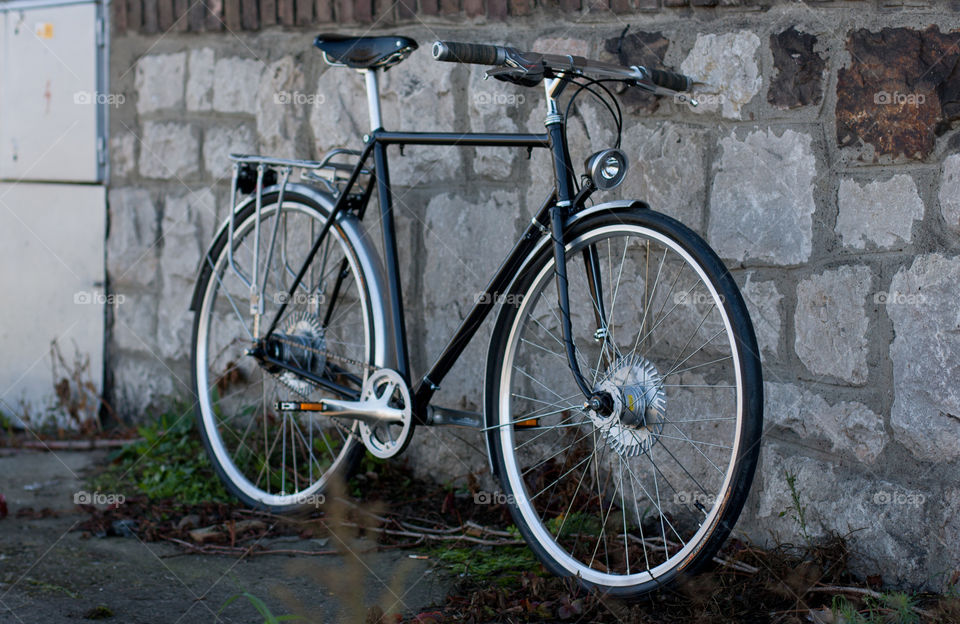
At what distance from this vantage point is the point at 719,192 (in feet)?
8.17

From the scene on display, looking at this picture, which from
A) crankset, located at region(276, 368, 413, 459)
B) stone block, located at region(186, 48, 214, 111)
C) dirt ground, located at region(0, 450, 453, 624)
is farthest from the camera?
stone block, located at region(186, 48, 214, 111)

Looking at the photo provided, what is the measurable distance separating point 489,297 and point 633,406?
52cm

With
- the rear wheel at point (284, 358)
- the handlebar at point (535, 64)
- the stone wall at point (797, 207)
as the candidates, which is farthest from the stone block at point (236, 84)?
the handlebar at point (535, 64)

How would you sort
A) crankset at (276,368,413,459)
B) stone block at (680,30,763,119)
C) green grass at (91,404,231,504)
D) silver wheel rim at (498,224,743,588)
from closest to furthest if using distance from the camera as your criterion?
1. silver wheel rim at (498,224,743,588)
2. stone block at (680,30,763,119)
3. crankset at (276,368,413,459)
4. green grass at (91,404,231,504)

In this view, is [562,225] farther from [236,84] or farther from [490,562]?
[236,84]

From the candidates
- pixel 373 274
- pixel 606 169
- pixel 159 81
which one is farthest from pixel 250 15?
pixel 606 169

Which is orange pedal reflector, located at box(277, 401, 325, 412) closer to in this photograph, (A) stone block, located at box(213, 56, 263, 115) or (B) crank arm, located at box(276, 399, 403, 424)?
(B) crank arm, located at box(276, 399, 403, 424)

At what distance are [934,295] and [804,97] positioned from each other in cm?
57

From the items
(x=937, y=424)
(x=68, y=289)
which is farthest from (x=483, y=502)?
(x=68, y=289)

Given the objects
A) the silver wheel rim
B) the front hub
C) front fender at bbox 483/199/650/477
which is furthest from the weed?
front fender at bbox 483/199/650/477

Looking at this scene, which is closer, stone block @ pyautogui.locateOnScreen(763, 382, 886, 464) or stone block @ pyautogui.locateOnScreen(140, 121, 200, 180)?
stone block @ pyautogui.locateOnScreen(763, 382, 886, 464)

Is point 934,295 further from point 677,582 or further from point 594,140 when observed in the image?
point 594,140

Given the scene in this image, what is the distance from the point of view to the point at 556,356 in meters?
2.85

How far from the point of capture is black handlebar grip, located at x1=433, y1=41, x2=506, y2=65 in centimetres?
208
